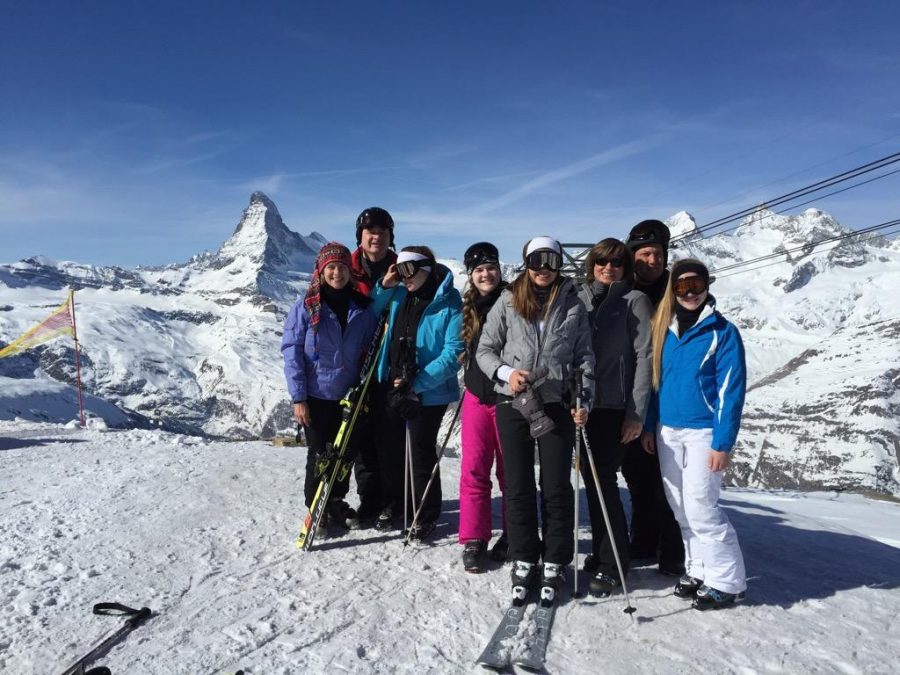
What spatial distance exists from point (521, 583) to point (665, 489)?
57.5 inches

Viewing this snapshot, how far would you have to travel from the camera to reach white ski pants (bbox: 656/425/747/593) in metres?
4.43

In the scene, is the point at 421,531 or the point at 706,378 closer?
the point at 706,378

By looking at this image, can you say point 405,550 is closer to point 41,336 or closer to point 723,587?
point 723,587

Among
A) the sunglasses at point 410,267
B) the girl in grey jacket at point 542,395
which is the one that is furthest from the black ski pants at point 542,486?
the sunglasses at point 410,267

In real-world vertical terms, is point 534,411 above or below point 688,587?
above

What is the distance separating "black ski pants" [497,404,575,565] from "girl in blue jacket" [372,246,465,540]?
0.98 meters

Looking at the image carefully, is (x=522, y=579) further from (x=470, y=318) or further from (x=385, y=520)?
(x=470, y=318)

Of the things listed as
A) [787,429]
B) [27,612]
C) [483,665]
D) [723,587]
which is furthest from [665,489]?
[787,429]

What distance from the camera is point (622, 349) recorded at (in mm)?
4750

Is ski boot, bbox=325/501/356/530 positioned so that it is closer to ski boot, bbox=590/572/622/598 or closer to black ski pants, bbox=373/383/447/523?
black ski pants, bbox=373/383/447/523

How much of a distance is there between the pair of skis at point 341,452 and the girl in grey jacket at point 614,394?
7.41 ft

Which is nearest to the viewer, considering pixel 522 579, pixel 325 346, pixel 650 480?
pixel 522 579

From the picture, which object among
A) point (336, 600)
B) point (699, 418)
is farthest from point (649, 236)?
point (336, 600)

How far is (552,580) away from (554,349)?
188 cm
